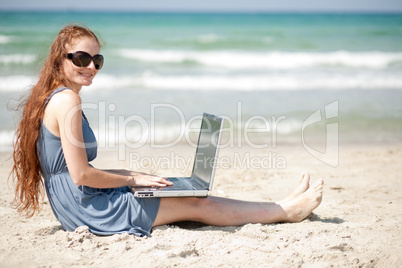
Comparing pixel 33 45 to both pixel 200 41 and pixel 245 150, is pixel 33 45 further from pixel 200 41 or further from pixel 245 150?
pixel 245 150

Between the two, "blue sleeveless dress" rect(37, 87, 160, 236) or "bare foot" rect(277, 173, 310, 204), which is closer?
"blue sleeveless dress" rect(37, 87, 160, 236)

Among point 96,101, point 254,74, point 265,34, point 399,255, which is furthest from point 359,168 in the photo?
point 265,34

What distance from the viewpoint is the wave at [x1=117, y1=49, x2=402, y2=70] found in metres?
14.9

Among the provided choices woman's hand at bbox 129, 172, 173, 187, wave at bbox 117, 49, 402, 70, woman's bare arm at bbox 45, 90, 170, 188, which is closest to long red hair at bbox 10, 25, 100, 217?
woman's bare arm at bbox 45, 90, 170, 188

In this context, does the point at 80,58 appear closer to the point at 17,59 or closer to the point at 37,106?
the point at 37,106

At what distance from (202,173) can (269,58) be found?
42.5 ft

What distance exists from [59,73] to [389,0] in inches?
2296

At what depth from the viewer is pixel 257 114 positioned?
8023 millimetres

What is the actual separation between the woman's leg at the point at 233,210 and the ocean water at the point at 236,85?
1490 millimetres

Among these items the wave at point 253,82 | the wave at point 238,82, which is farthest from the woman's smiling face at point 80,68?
the wave at point 253,82

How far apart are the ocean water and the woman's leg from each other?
4.89ft

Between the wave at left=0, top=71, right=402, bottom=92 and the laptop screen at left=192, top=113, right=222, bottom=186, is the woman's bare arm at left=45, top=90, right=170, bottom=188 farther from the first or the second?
the wave at left=0, top=71, right=402, bottom=92

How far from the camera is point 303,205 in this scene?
11.4ft

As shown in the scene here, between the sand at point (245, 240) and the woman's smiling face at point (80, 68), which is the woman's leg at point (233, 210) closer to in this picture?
the sand at point (245, 240)
